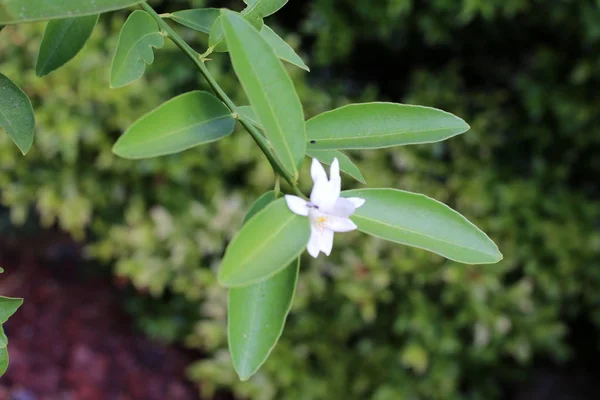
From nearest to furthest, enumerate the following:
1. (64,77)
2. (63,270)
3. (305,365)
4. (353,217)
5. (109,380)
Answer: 1. (353,217)
2. (64,77)
3. (305,365)
4. (109,380)
5. (63,270)

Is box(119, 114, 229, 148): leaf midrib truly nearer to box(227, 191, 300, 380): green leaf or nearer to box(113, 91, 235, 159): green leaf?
box(113, 91, 235, 159): green leaf

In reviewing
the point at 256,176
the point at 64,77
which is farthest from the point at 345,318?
the point at 64,77

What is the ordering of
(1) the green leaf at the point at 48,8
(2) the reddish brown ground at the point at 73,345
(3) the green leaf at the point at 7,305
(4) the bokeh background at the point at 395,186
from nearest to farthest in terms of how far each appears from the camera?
1. (1) the green leaf at the point at 48,8
2. (3) the green leaf at the point at 7,305
3. (4) the bokeh background at the point at 395,186
4. (2) the reddish brown ground at the point at 73,345

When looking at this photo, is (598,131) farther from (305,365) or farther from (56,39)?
(56,39)

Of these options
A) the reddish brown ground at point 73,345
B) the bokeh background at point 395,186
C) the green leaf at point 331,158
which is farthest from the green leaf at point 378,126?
the reddish brown ground at point 73,345

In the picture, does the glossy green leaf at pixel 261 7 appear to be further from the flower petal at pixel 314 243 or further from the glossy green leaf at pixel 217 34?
the flower petal at pixel 314 243

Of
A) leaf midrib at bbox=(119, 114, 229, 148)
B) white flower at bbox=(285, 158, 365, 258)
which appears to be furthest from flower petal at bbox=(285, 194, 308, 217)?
leaf midrib at bbox=(119, 114, 229, 148)
